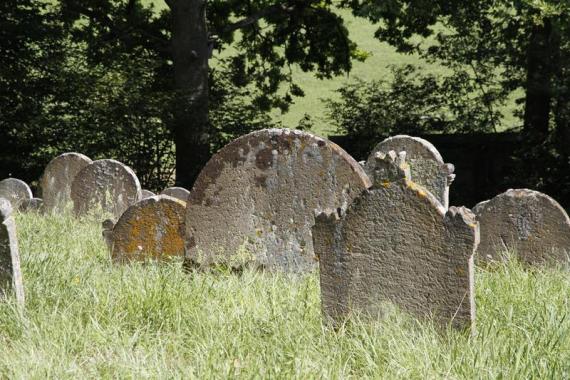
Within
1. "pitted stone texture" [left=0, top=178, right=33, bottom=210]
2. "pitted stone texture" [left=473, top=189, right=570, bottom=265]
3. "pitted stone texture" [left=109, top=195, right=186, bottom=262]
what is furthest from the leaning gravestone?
"pitted stone texture" [left=0, top=178, right=33, bottom=210]

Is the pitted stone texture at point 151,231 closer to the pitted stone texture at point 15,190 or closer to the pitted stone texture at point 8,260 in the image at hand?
the pitted stone texture at point 8,260

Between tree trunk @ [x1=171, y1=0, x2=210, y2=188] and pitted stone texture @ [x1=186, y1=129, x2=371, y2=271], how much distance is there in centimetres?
890

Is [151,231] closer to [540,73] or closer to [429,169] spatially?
[429,169]

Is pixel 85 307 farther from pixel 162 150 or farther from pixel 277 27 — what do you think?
pixel 277 27

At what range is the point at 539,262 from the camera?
24.7 feet

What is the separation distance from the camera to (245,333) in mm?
4805

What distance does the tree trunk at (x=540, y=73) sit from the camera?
15125 mm

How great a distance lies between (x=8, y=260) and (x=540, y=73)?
39.2ft

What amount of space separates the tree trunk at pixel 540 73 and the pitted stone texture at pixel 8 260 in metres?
11.3

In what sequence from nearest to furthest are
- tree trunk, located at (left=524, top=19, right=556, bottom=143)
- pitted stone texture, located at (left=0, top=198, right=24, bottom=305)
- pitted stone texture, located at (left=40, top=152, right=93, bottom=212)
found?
pitted stone texture, located at (left=0, top=198, right=24, bottom=305)
pitted stone texture, located at (left=40, top=152, right=93, bottom=212)
tree trunk, located at (left=524, top=19, right=556, bottom=143)

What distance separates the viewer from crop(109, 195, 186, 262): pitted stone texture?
7.48m

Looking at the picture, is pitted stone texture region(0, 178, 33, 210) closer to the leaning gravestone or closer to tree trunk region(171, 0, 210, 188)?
tree trunk region(171, 0, 210, 188)

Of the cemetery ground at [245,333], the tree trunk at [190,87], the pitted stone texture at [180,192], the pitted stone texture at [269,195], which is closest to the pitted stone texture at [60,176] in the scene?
the pitted stone texture at [180,192]

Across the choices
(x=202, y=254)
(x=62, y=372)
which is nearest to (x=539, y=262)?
(x=202, y=254)
